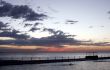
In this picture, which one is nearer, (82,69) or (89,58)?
(82,69)

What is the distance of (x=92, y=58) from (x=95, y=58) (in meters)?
1.70

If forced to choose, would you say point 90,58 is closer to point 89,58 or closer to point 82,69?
point 89,58

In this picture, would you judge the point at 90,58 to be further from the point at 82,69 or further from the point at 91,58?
the point at 82,69

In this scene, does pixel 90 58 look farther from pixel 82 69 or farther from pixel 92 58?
pixel 82 69

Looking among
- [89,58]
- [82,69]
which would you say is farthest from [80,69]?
[89,58]

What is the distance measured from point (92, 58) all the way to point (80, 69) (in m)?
58.8

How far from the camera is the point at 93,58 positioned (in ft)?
390

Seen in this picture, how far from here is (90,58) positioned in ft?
389

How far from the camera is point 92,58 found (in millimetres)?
118750

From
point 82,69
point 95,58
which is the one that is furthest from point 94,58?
point 82,69

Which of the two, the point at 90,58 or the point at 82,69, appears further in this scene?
the point at 90,58

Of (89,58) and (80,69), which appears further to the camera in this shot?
(89,58)

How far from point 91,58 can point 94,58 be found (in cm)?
169

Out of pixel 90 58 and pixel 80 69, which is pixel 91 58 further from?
pixel 80 69
